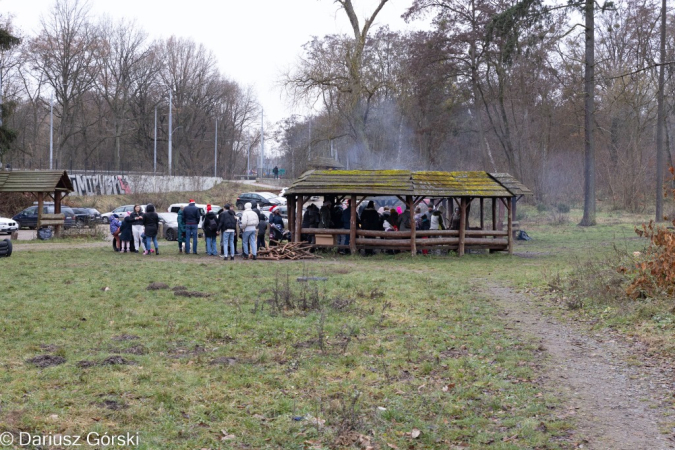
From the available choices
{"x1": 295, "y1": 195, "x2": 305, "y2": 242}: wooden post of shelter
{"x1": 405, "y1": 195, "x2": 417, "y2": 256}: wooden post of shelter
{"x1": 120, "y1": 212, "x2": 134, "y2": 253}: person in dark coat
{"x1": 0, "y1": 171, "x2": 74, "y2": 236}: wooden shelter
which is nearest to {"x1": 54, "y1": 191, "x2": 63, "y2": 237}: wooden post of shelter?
{"x1": 0, "y1": 171, "x2": 74, "y2": 236}: wooden shelter

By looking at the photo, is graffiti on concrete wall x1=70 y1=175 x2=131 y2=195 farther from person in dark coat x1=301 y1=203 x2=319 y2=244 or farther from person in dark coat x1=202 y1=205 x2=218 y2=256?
person in dark coat x1=301 y1=203 x2=319 y2=244

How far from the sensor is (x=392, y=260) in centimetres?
2197

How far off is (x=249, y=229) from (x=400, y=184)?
506 cm

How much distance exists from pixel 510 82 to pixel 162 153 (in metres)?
46.0

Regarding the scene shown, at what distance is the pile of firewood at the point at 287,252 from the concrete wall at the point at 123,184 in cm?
3645

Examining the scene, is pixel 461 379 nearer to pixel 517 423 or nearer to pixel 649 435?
pixel 517 423

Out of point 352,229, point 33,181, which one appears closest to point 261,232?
point 352,229

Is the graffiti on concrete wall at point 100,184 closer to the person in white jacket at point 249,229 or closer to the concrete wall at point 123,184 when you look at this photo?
the concrete wall at point 123,184

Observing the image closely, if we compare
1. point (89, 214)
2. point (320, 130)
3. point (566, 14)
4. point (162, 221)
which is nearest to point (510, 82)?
point (320, 130)

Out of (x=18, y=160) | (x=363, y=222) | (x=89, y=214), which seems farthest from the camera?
(x=18, y=160)

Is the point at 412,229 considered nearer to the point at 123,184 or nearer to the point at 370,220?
the point at 370,220

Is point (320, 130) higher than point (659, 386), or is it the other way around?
point (320, 130)

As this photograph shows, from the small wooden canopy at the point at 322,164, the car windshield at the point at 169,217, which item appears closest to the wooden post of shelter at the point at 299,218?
the car windshield at the point at 169,217

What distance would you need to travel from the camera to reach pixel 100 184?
56.6 meters
